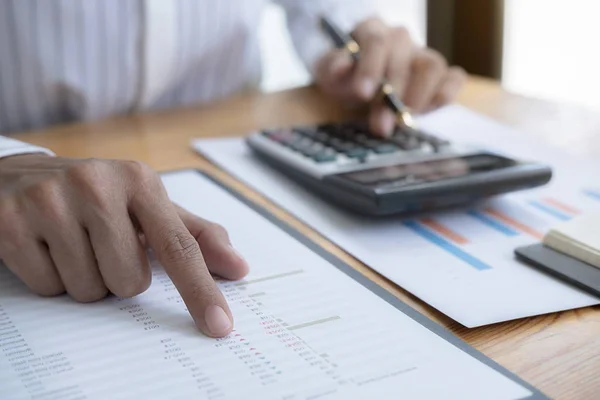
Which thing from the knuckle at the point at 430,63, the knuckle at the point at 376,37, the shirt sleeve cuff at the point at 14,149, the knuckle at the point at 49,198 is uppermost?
the knuckle at the point at 376,37

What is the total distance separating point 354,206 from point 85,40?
426 millimetres

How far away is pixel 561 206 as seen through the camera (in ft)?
1.95

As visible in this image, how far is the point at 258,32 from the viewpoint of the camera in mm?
1016

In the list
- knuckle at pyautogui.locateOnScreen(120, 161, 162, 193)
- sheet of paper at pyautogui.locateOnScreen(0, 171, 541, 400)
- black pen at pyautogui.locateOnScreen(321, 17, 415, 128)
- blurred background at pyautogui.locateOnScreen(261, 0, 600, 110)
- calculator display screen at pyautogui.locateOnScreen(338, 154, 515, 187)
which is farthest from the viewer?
blurred background at pyautogui.locateOnScreen(261, 0, 600, 110)

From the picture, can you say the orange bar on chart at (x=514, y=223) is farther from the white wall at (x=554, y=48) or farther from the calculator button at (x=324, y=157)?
the white wall at (x=554, y=48)

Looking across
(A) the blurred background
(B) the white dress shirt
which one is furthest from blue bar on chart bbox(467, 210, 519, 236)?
(A) the blurred background

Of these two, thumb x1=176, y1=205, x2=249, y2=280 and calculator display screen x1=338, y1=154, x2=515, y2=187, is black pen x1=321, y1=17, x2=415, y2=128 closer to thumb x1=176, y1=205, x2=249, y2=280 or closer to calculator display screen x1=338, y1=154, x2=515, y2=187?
calculator display screen x1=338, y1=154, x2=515, y2=187

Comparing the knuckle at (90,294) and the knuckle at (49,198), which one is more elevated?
the knuckle at (49,198)

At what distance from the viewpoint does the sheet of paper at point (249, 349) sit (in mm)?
353

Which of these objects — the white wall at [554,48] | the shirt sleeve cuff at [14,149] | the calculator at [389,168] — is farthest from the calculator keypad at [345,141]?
the white wall at [554,48]

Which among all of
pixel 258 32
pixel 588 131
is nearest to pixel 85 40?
pixel 258 32

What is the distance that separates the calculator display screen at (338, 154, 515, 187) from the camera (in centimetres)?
56

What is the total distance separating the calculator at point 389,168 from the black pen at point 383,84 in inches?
0.9

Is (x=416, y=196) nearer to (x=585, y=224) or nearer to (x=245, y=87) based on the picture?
(x=585, y=224)
